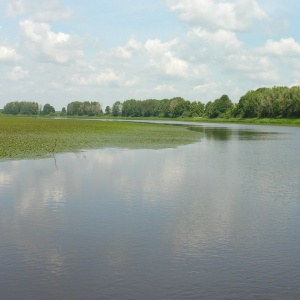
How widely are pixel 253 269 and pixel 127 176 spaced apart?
51.4 ft

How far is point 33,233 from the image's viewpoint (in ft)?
47.7

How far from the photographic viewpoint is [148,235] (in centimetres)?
1439

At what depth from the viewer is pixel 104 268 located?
453 inches

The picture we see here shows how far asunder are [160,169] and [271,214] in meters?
12.8

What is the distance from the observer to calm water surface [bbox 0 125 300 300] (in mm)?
10539

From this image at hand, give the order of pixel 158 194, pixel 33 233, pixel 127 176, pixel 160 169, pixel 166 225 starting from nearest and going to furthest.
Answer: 1. pixel 33 233
2. pixel 166 225
3. pixel 158 194
4. pixel 127 176
5. pixel 160 169

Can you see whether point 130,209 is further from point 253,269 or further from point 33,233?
point 253,269

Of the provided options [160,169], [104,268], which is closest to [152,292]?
[104,268]

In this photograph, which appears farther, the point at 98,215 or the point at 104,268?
the point at 98,215

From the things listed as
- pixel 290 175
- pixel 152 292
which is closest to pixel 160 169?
pixel 290 175

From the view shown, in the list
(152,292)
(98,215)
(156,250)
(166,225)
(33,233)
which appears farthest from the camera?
(98,215)

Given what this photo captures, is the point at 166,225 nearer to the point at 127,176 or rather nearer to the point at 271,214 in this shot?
the point at 271,214

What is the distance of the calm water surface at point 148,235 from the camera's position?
10539 mm

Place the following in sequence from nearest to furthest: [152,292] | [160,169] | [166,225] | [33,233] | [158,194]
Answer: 1. [152,292]
2. [33,233]
3. [166,225]
4. [158,194]
5. [160,169]
